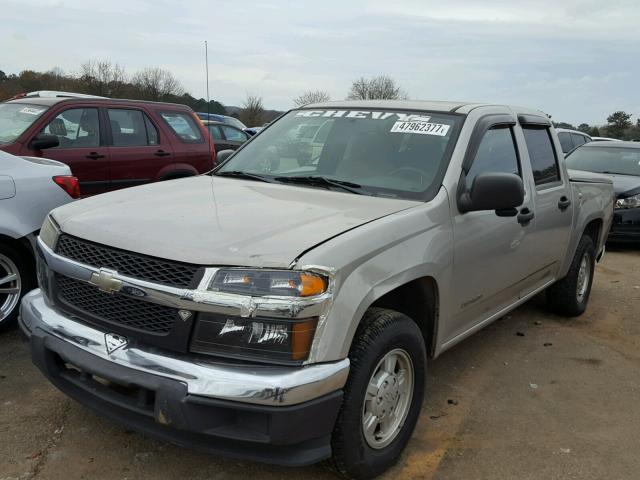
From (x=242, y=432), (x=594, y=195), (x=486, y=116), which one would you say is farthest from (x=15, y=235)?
(x=594, y=195)

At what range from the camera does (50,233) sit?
3004mm

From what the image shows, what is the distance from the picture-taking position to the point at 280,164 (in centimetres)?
385

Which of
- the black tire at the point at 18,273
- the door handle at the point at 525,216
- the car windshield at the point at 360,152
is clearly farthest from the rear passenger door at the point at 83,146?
the door handle at the point at 525,216

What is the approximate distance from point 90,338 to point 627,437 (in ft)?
9.60

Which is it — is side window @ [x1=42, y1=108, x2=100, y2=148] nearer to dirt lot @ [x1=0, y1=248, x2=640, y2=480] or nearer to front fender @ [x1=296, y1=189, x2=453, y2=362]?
dirt lot @ [x1=0, y1=248, x2=640, y2=480]

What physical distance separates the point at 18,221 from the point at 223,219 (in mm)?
2192

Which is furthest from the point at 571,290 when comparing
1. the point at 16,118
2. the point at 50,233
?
the point at 16,118

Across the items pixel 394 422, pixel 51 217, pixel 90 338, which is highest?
pixel 51 217

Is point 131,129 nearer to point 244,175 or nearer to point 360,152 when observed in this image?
point 244,175

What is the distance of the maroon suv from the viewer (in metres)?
6.48

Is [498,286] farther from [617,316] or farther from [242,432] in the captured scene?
[617,316]

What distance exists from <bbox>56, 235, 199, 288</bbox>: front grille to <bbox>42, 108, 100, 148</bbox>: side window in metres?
4.36

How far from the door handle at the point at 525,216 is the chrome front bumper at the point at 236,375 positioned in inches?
80.1

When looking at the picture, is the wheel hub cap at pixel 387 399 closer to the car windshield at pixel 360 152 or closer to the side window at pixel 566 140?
the car windshield at pixel 360 152
